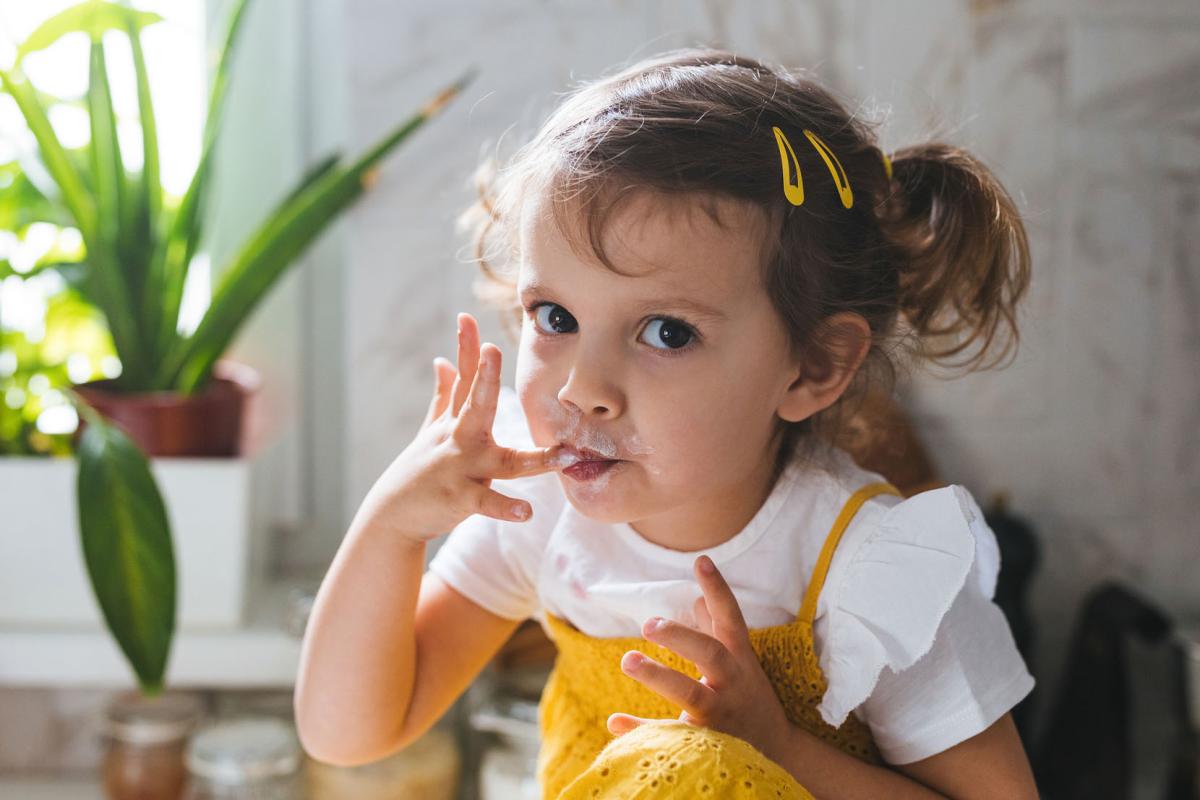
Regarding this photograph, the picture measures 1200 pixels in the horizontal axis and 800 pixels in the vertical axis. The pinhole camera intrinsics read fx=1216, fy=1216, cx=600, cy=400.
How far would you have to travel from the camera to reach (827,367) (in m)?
0.78

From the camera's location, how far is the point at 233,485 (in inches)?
59.4

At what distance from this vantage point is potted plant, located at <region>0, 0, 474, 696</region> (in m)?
1.44

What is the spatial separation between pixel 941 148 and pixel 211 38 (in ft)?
3.93

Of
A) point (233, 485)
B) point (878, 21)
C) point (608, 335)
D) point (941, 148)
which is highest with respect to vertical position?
point (878, 21)

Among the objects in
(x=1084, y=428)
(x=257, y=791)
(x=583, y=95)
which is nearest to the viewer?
(x=583, y=95)

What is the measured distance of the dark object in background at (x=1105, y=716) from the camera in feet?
4.79

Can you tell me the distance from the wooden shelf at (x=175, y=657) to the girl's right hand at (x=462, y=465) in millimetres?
848

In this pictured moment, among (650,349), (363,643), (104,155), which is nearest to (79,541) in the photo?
(104,155)

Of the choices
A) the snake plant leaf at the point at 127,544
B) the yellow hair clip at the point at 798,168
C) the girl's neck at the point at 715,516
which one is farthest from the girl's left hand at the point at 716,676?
the snake plant leaf at the point at 127,544

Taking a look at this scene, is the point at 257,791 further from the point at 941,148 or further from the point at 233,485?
the point at 941,148

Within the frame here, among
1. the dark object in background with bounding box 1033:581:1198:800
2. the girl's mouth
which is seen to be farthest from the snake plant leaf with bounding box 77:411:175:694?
the dark object in background with bounding box 1033:581:1198:800

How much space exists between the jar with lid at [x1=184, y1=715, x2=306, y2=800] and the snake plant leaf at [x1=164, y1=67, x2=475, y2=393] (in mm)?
434

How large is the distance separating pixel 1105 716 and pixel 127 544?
1.14m

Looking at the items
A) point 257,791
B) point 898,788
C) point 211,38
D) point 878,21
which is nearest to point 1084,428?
point 878,21
